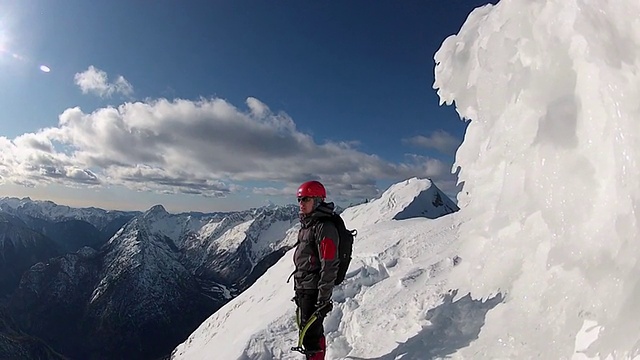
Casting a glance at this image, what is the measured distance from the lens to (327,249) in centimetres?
755

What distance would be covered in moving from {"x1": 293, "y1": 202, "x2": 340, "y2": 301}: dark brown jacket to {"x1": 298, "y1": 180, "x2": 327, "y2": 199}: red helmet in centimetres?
24

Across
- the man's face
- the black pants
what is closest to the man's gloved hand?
the black pants

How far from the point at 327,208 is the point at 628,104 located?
5.33 metres

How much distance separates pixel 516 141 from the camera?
17.4ft

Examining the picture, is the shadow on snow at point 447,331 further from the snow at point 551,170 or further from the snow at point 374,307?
the snow at point 551,170

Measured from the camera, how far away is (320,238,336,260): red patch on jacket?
753 centimetres

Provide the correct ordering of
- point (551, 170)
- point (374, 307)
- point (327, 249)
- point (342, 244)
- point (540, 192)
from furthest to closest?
1. point (374, 307)
2. point (342, 244)
3. point (327, 249)
4. point (540, 192)
5. point (551, 170)

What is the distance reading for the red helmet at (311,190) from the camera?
26.8ft

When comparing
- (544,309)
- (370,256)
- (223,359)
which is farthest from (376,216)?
(544,309)

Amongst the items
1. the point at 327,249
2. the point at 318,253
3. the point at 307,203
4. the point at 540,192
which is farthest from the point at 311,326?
the point at 540,192

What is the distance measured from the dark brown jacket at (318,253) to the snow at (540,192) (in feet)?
6.02

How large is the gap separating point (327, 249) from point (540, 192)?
3829 millimetres

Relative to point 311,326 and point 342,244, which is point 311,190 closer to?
point 342,244

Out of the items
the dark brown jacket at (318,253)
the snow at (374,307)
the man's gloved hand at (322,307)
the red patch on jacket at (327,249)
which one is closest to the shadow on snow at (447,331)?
the snow at (374,307)
